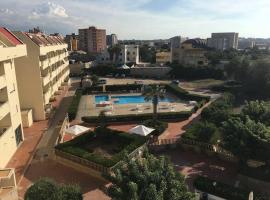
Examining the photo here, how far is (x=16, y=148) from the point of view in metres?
29.0

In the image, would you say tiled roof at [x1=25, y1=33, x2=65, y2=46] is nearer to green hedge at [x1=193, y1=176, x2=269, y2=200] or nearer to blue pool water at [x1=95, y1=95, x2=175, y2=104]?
blue pool water at [x1=95, y1=95, x2=175, y2=104]

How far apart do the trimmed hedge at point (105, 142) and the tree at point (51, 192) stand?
719cm

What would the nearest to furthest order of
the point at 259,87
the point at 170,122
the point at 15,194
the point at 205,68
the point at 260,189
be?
1. the point at 15,194
2. the point at 260,189
3. the point at 170,122
4. the point at 259,87
5. the point at 205,68

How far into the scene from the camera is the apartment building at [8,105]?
2547 cm

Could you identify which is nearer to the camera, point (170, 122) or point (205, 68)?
point (170, 122)

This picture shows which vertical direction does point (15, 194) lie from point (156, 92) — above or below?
below

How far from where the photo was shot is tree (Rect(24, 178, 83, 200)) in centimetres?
1499

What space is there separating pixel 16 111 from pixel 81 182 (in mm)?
13372

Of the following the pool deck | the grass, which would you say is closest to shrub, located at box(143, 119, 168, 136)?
the pool deck

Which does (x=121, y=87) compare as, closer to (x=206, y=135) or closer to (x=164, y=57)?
(x=206, y=135)

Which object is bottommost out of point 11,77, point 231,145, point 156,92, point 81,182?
point 81,182

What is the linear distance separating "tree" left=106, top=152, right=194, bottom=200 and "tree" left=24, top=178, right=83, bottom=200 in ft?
8.16

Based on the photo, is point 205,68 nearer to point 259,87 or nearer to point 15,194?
point 259,87

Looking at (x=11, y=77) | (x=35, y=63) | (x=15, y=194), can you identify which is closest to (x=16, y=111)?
(x=11, y=77)
